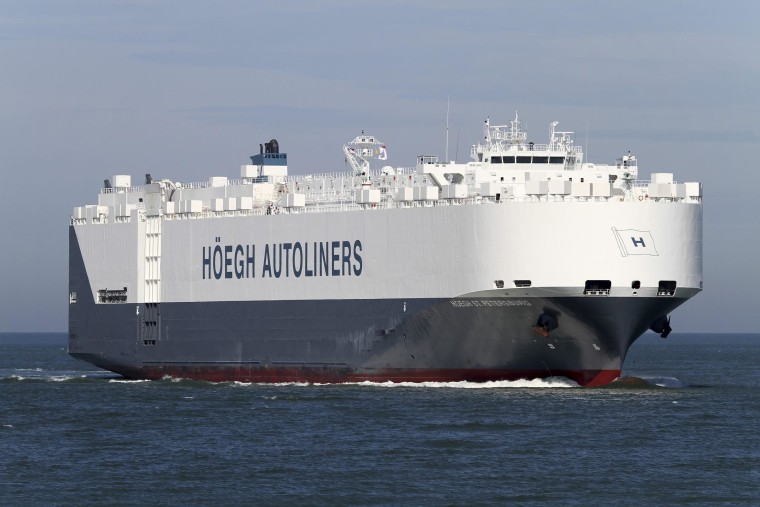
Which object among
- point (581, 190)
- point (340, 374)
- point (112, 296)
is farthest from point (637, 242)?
point (112, 296)

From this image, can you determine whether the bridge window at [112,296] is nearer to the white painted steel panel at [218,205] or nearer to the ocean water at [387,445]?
the white painted steel panel at [218,205]

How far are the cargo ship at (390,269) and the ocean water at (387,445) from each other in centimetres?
175

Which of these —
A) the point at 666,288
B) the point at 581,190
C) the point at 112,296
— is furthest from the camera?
the point at 112,296

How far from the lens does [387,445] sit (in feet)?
147

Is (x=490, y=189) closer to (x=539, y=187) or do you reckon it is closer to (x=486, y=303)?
(x=539, y=187)

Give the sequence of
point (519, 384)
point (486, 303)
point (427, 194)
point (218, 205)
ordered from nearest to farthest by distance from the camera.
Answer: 1. point (486, 303)
2. point (519, 384)
3. point (427, 194)
4. point (218, 205)

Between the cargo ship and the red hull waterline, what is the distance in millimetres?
82

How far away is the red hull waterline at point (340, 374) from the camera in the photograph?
57375 mm

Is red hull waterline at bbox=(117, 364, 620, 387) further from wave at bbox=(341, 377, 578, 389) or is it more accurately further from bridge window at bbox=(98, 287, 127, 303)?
bridge window at bbox=(98, 287, 127, 303)

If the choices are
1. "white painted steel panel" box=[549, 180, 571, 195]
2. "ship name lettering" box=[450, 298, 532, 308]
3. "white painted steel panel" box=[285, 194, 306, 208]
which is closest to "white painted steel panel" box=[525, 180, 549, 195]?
"white painted steel panel" box=[549, 180, 571, 195]

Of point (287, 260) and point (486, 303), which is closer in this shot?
point (486, 303)

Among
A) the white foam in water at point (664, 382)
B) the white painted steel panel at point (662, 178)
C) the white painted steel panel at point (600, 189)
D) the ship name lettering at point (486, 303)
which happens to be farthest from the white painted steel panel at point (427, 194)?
the white foam in water at point (664, 382)

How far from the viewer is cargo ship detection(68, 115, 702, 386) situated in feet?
182

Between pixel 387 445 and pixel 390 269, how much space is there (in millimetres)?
16409
